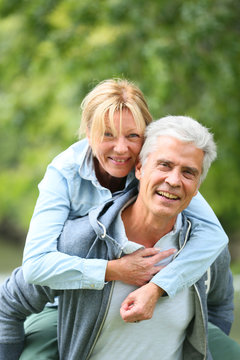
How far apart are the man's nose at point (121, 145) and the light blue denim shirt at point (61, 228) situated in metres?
0.15

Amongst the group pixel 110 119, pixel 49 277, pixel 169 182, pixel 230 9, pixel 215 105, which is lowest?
pixel 49 277

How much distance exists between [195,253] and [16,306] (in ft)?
2.53

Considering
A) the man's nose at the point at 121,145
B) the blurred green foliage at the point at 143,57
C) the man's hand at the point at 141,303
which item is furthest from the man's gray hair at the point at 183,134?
the blurred green foliage at the point at 143,57

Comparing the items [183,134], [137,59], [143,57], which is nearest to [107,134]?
[183,134]

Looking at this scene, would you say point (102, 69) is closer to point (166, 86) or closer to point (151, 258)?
point (166, 86)

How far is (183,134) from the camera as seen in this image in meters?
2.01

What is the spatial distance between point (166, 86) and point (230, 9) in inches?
44.4

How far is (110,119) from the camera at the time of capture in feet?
7.30

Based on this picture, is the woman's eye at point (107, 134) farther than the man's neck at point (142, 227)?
Yes

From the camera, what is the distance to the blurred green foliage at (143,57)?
604 centimetres

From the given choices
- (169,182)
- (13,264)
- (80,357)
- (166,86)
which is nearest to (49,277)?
(80,357)

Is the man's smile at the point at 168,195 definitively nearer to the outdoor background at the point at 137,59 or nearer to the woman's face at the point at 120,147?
the woman's face at the point at 120,147

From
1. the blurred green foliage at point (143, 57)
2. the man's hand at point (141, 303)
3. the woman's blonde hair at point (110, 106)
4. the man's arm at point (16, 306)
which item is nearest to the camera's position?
the man's hand at point (141, 303)

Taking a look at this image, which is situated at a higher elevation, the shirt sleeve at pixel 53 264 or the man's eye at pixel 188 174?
the man's eye at pixel 188 174
